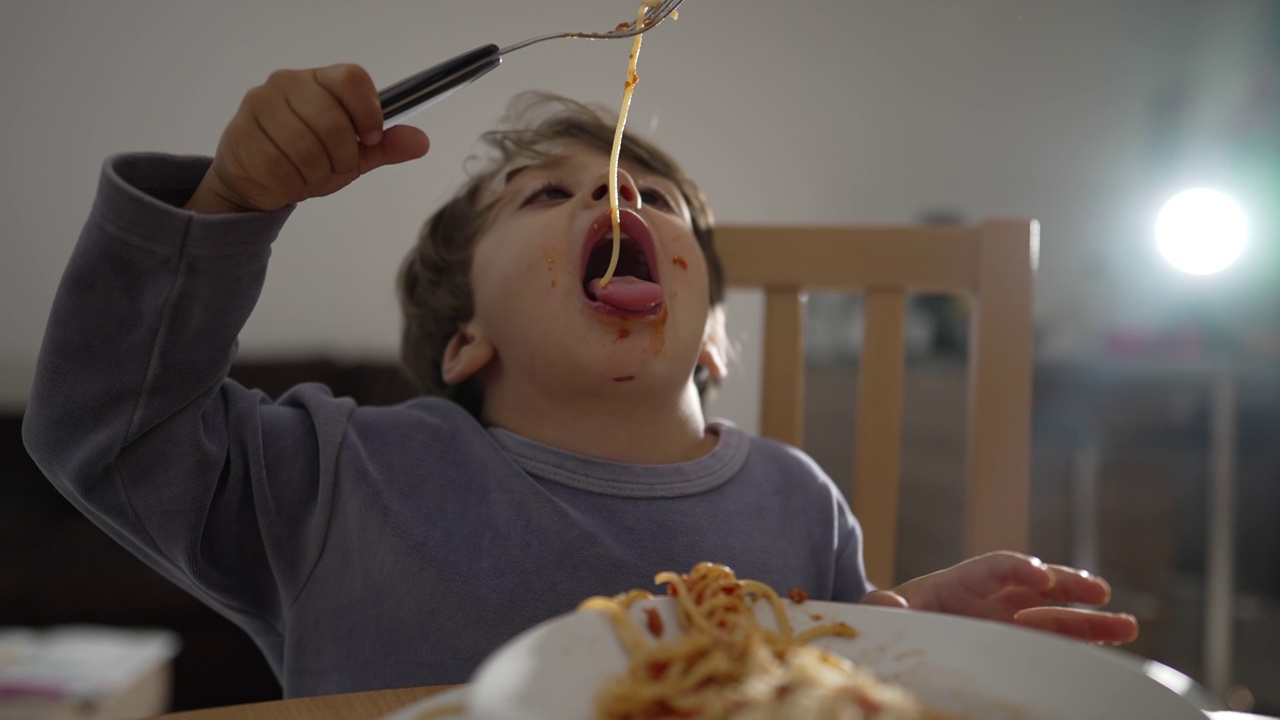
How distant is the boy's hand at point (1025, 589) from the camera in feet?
2.10

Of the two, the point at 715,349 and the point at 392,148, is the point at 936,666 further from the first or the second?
the point at 715,349

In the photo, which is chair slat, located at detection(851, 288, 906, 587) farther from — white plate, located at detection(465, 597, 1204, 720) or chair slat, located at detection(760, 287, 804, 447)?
white plate, located at detection(465, 597, 1204, 720)

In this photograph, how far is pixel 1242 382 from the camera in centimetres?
241

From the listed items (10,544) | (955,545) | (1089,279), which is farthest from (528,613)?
(1089,279)

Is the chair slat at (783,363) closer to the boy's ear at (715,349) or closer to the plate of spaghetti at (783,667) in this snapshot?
the boy's ear at (715,349)

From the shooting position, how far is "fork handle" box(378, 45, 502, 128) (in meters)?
0.61

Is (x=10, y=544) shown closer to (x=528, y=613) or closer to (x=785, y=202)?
(x=528, y=613)

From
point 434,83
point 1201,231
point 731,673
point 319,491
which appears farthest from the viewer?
point 1201,231

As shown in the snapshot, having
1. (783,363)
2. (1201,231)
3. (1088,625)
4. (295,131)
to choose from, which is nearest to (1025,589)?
(1088,625)

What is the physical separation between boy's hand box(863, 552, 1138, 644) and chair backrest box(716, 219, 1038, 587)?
0.30 m

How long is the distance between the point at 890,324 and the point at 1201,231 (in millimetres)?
1821

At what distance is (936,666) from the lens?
17.6 inches

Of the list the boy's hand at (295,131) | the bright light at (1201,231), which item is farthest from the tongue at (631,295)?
the bright light at (1201,231)

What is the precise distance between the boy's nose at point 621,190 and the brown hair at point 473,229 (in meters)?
0.10
